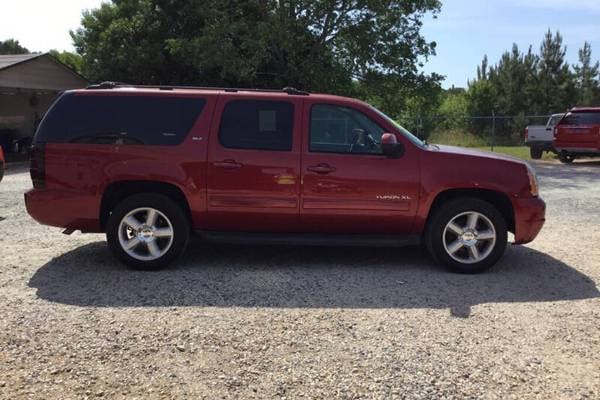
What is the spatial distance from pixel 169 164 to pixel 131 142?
461 millimetres

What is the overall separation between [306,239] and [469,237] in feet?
5.59

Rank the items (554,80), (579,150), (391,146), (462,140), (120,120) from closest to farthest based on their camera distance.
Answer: (391,146)
(120,120)
(579,150)
(462,140)
(554,80)

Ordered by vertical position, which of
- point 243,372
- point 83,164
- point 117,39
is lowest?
point 243,372

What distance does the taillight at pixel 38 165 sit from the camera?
573 cm

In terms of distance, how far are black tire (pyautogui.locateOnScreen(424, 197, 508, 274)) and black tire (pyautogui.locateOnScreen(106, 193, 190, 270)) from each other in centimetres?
259

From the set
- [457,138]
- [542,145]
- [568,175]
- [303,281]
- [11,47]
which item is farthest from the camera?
[11,47]

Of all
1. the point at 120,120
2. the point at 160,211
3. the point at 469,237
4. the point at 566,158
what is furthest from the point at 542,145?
the point at 120,120

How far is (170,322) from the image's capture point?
437 centimetres

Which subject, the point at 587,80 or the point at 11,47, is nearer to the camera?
the point at 587,80

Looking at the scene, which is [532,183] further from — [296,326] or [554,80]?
[554,80]

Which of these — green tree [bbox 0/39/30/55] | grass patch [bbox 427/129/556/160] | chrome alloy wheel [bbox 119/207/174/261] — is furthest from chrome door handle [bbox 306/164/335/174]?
green tree [bbox 0/39/30/55]

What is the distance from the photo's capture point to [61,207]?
5773 millimetres

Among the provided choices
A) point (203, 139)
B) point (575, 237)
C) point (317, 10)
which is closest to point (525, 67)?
point (317, 10)

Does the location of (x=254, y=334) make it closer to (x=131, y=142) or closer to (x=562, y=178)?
(x=131, y=142)
